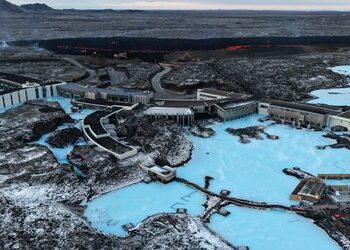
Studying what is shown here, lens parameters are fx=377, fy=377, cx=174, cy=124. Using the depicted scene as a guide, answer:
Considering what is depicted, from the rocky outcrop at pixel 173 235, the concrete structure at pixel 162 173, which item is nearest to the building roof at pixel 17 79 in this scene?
the concrete structure at pixel 162 173

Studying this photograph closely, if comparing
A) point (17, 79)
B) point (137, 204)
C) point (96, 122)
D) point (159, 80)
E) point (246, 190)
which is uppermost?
point (17, 79)

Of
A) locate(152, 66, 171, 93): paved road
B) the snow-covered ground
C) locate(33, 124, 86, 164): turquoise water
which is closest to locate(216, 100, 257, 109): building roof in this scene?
locate(152, 66, 171, 93): paved road

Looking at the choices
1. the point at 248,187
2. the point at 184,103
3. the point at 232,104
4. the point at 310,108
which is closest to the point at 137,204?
the point at 248,187

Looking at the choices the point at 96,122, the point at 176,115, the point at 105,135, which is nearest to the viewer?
the point at 105,135

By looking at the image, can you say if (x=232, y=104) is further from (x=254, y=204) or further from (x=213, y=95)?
(x=254, y=204)

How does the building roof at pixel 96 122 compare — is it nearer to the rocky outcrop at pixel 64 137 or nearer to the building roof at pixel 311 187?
the rocky outcrop at pixel 64 137

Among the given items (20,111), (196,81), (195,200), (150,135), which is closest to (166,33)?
(196,81)

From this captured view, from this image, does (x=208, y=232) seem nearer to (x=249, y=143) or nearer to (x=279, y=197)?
(x=279, y=197)
